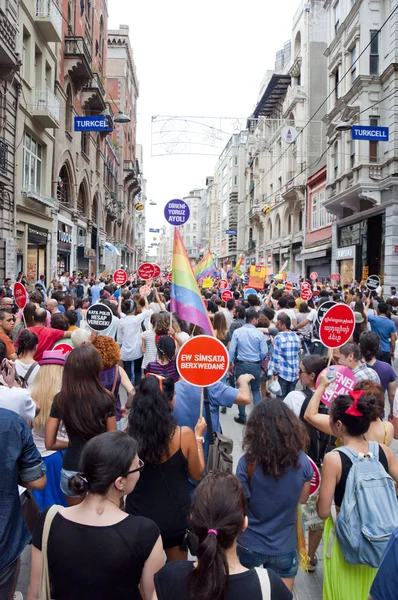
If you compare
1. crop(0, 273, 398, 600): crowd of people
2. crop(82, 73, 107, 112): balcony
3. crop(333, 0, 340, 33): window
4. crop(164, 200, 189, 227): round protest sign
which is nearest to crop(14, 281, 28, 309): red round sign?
crop(164, 200, 189, 227): round protest sign

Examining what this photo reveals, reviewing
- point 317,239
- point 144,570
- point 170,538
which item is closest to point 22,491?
point 170,538

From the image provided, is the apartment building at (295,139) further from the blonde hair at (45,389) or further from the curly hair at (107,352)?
the blonde hair at (45,389)

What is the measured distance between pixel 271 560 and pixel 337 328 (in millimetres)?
2872

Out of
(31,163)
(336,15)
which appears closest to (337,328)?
(31,163)

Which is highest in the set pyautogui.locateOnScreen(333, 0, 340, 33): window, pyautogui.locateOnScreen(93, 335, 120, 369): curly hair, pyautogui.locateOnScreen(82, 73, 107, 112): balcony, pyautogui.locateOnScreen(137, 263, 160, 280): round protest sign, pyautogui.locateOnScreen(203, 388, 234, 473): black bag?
pyautogui.locateOnScreen(333, 0, 340, 33): window

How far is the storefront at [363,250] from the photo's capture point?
2350 cm

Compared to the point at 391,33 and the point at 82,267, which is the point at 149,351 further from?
the point at 82,267

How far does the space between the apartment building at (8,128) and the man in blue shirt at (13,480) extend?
16.3m

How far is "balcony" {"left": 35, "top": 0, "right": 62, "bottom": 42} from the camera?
66.8 feet

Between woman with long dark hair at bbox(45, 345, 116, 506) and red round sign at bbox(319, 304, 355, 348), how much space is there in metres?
2.60

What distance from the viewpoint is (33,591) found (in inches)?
85.3

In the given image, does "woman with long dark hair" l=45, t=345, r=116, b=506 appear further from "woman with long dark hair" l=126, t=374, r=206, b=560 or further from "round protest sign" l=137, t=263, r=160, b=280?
"round protest sign" l=137, t=263, r=160, b=280

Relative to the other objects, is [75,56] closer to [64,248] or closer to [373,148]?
[64,248]

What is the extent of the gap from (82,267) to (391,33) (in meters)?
23.4
